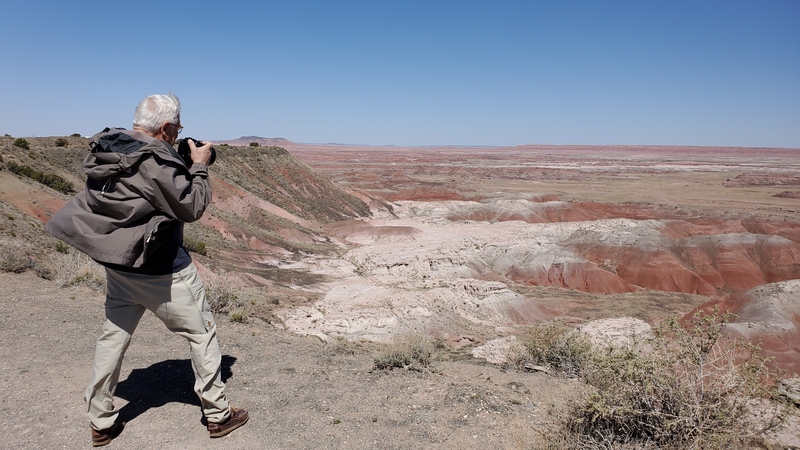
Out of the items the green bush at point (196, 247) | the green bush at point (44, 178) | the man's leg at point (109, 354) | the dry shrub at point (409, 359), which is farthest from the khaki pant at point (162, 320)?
the green bush at point (44, 178)

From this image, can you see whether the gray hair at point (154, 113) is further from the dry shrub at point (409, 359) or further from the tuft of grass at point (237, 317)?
the tuft of grass at point (237, 317)

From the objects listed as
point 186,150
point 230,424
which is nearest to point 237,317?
point 230,424

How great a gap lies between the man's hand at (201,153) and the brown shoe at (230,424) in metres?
1.92

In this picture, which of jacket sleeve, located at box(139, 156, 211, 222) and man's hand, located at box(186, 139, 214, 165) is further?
man's hand, located at box(186, 139, 214, 165)

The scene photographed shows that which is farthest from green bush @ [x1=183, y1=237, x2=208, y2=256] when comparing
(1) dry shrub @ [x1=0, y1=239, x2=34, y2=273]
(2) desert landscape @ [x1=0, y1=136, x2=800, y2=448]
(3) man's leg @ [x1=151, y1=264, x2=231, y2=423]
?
(3) man's leg @ [x1=151, y1=264, x2=231, y2=423]

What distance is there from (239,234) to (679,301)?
23117mm

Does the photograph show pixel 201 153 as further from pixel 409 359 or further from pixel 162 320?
pixel 409 359

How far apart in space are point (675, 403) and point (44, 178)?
77.6 ft

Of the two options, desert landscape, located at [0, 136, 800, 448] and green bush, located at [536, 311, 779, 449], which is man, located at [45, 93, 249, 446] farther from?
green bush, located at [536, 311, 779, 449]

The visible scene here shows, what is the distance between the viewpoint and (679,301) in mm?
23062

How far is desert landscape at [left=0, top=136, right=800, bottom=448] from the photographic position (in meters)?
5.46

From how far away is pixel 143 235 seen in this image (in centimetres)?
298

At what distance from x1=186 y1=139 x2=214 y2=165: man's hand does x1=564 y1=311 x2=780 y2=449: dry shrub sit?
132 inches

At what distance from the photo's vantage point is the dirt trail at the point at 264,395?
3.53m
